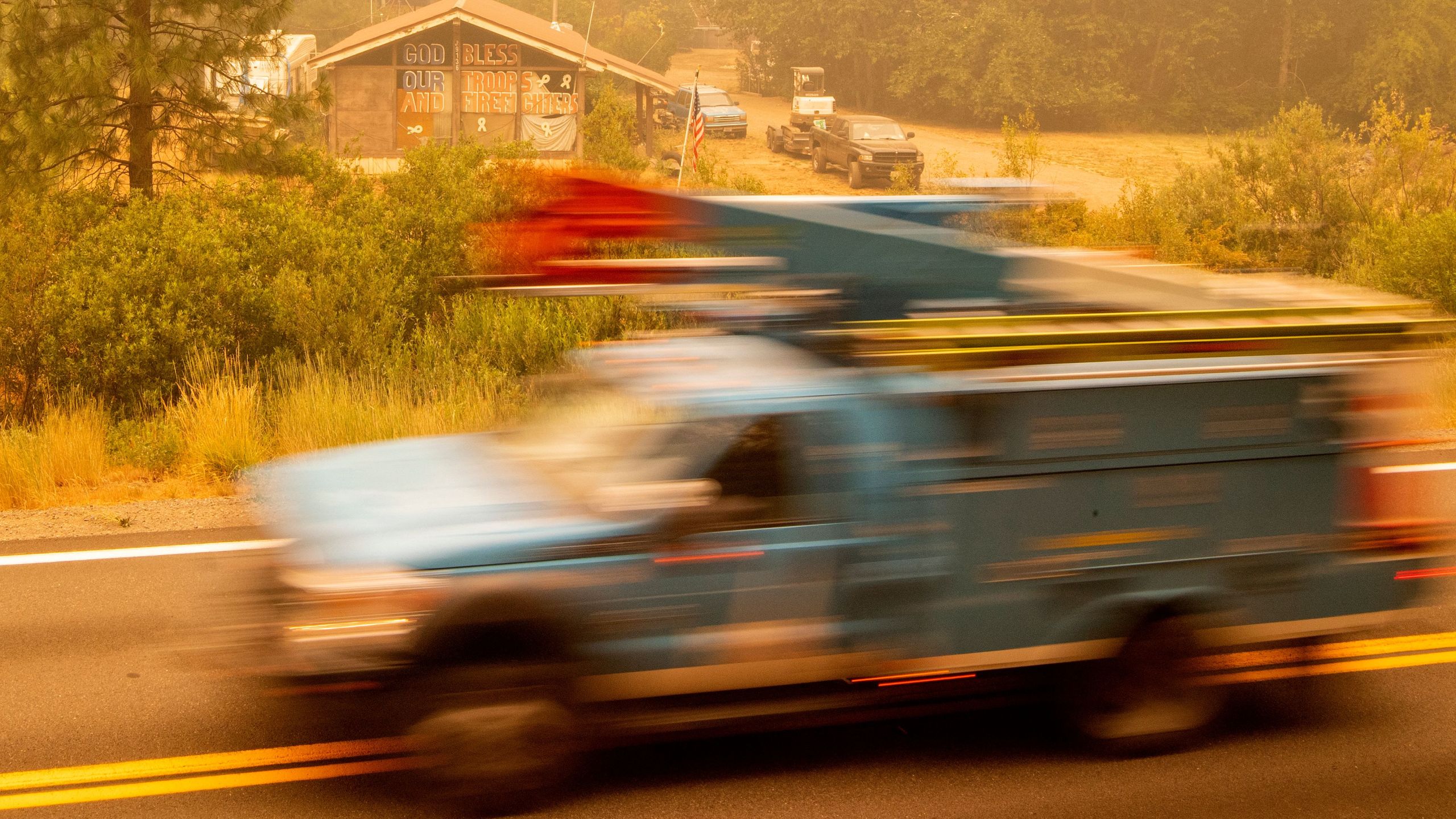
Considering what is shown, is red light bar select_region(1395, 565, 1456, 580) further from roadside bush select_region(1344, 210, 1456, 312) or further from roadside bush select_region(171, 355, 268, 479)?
roadside bush select_region(1344, 210, 1456, 312)

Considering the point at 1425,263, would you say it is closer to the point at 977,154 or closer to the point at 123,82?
the point at 123,82

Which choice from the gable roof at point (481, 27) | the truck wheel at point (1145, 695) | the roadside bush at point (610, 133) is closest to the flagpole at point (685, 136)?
A: the roadside bush at point (610, 133)

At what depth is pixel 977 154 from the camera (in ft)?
196

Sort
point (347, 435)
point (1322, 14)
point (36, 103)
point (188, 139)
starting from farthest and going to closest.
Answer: point (1322, 14) < point (188, 139) < point (36, 103) < point (347, 435)

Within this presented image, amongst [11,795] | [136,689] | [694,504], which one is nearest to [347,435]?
[136,689]

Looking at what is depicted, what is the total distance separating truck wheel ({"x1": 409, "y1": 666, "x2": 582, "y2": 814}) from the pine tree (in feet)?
51.8

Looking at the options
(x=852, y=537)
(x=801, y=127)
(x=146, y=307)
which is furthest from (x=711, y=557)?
(x=801, y=127)

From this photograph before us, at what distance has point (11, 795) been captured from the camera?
497 cm

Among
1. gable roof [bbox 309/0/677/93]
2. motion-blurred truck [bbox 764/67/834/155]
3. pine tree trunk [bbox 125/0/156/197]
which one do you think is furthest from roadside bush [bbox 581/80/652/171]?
pine tree trunk [bbox 125/0/156/197]

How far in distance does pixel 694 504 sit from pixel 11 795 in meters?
2.84

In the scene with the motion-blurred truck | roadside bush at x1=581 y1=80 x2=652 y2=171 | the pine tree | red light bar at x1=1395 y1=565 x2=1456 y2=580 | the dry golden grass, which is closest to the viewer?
red light bar at x1=1395 y1=565 x2=1456 y2=580

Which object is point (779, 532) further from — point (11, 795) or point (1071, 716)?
point (11, 795)

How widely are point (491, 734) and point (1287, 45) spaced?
85.4 meters

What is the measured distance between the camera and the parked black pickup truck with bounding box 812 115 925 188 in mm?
43312
